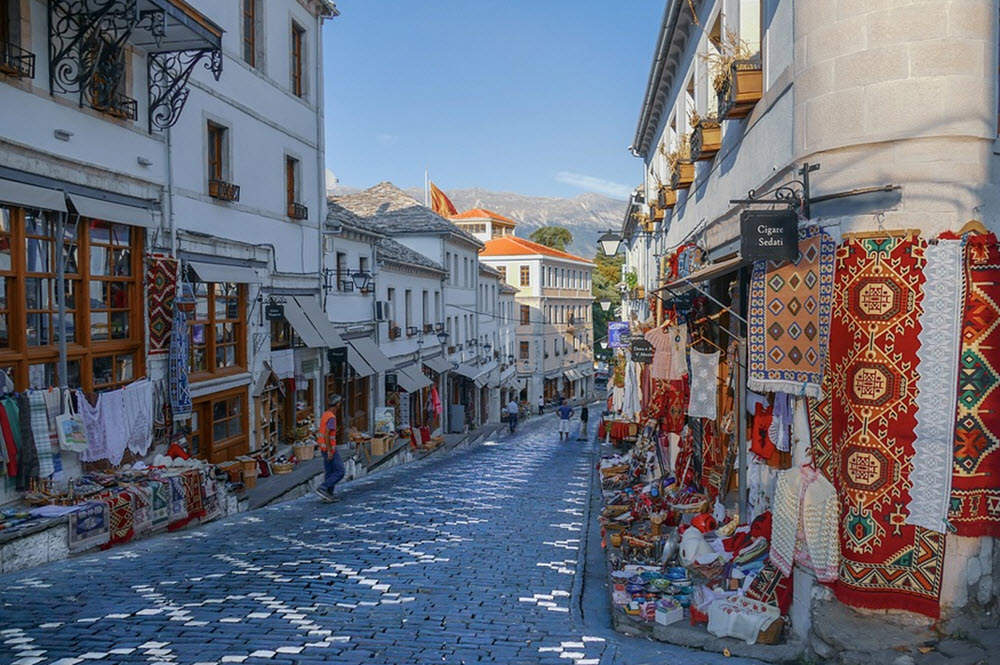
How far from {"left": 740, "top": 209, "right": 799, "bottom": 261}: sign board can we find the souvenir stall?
7 cm

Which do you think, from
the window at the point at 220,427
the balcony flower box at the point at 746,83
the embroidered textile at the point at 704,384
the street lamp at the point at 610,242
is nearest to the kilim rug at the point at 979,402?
the balcony flower box at the point at 746,83

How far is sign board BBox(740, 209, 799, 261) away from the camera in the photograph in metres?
6.73

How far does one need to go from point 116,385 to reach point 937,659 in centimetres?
1069

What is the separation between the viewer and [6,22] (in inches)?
376

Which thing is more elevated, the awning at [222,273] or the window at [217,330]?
the awning at [222,273]

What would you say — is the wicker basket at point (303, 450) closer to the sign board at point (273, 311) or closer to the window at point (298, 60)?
the sign board at point (273, 311)

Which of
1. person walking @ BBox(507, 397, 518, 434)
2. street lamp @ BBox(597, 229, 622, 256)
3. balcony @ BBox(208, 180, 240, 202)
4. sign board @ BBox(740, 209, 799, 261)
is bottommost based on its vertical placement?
person walking @ BBox(507, 397, 518, 434)

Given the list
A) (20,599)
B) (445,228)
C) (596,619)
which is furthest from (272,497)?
(445,228)

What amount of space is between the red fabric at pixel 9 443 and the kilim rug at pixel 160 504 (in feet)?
5.47

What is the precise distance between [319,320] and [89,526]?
9573mm

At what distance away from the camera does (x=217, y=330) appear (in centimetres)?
1519

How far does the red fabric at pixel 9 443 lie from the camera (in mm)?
9102

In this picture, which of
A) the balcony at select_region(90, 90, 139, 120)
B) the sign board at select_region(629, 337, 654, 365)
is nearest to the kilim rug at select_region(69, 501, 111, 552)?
the balcony at select_region(90, 90, 139, 120)

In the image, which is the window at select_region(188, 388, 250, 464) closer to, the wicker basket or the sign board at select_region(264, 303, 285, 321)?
the wicker basket
